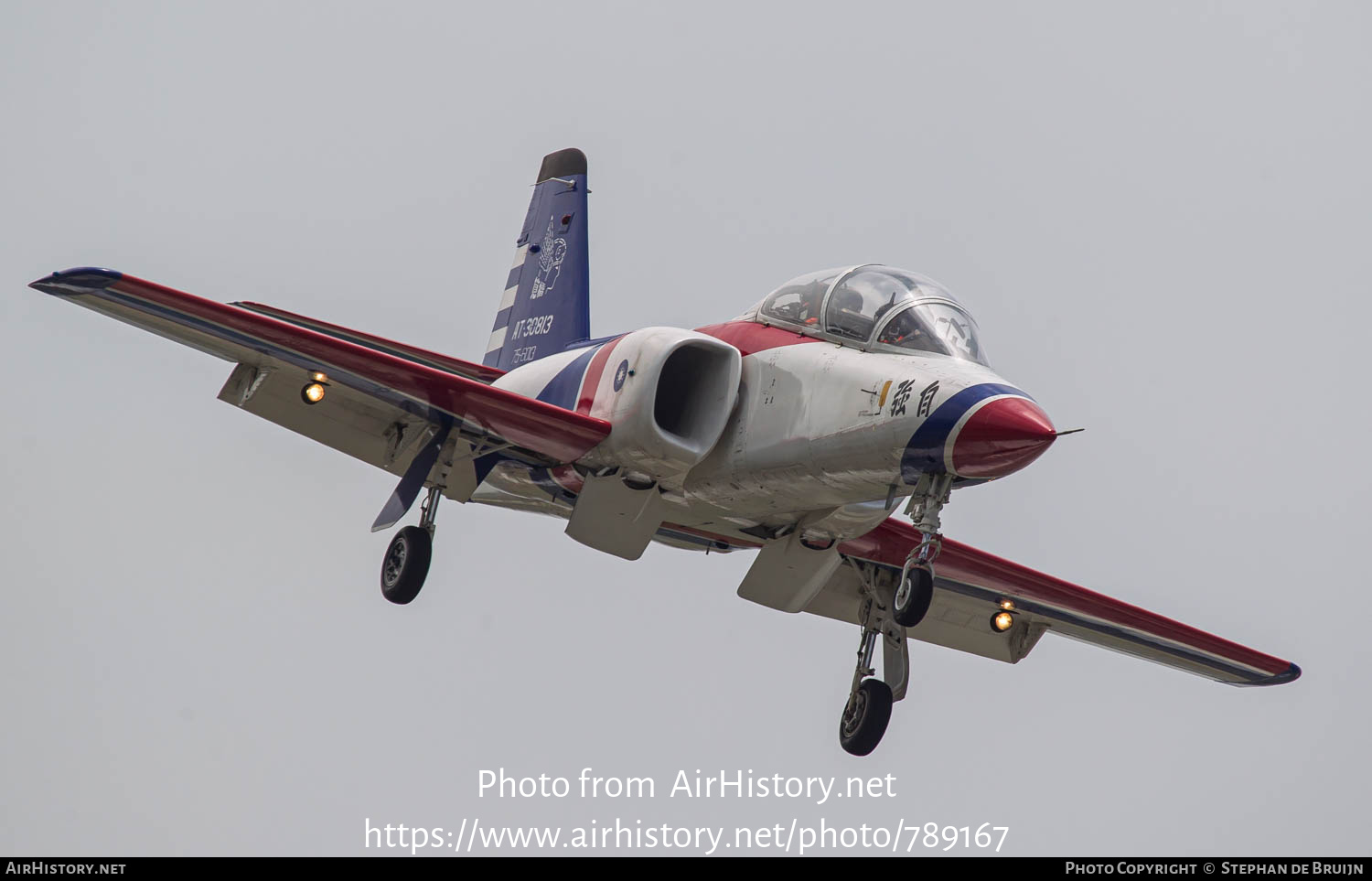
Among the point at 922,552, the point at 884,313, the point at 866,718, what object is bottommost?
the point at 866,718

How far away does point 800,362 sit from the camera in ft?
44.1

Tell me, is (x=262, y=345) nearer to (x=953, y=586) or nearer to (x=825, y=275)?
(x=825, y=275)

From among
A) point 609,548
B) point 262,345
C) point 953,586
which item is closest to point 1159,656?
point 953,586

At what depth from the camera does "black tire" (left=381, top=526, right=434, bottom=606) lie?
15.3 m

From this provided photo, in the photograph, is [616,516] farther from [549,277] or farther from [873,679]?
[549,277]

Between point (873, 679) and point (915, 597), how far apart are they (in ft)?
12.7

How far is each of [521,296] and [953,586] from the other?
20.1ft

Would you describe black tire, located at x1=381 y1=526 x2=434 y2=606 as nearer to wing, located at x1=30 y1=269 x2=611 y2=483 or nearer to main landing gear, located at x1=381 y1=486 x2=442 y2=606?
main landing gear, located at x1=381 y1=486 x2=442 y2=606

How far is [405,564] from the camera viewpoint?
15250mm

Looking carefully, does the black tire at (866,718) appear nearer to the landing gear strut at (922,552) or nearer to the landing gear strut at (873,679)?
the landing gear strut at (873,679)

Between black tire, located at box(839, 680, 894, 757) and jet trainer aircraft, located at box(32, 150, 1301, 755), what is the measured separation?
0.02 metres

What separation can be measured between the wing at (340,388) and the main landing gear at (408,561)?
2.03 feet

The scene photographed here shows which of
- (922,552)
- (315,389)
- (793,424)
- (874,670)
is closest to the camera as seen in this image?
(922,552)

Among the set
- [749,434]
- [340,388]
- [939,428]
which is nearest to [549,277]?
[340,388]
